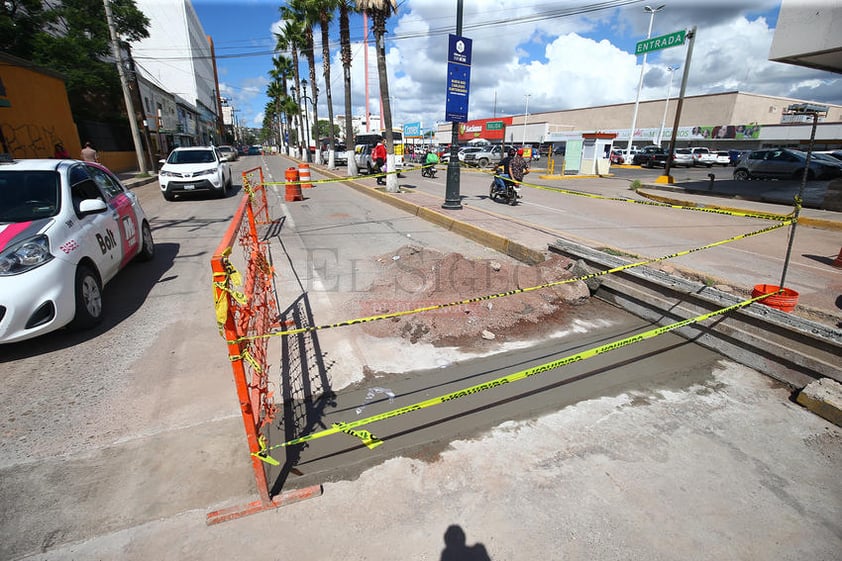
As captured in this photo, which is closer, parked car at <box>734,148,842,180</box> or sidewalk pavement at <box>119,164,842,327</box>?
sidewalk pavement at <box>119,164,842,327</box>

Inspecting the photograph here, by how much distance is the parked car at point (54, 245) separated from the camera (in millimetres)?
3670

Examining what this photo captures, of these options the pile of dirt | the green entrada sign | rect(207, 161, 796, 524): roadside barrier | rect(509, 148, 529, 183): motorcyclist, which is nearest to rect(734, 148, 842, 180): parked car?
the green entrada sign

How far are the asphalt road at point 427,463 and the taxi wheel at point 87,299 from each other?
0.56ft

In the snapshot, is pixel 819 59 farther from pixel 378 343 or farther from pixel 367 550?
pixel 367 550

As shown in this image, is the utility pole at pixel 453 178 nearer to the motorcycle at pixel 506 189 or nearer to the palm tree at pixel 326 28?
the motorcycle at pixel 506 189

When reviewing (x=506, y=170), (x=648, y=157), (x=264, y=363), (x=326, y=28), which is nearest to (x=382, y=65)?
(x=506, y=170)

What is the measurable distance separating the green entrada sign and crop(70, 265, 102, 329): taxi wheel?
90.3ft

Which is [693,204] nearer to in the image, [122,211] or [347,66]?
[122,211]

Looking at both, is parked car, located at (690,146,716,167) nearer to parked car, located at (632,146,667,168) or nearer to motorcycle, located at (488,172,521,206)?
parked car, located at (632,146,667,168)

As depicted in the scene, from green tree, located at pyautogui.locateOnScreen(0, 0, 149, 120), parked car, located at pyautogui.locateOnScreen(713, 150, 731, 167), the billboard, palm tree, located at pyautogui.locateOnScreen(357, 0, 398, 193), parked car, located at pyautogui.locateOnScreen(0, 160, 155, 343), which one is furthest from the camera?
the billboard

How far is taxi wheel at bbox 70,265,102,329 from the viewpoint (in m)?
4.20

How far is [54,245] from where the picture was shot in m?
4.03

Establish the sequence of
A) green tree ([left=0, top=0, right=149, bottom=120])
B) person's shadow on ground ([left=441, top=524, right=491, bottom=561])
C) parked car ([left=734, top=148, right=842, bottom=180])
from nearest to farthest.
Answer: person's shadow on ground ([left=441, top=524, right=491, bottom=561]), parked car ([left=734, top=148, right=842, bottom=180]), green tree ([left=0, top=0, right=149, bottom=120])

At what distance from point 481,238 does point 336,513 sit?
6.71 meters
